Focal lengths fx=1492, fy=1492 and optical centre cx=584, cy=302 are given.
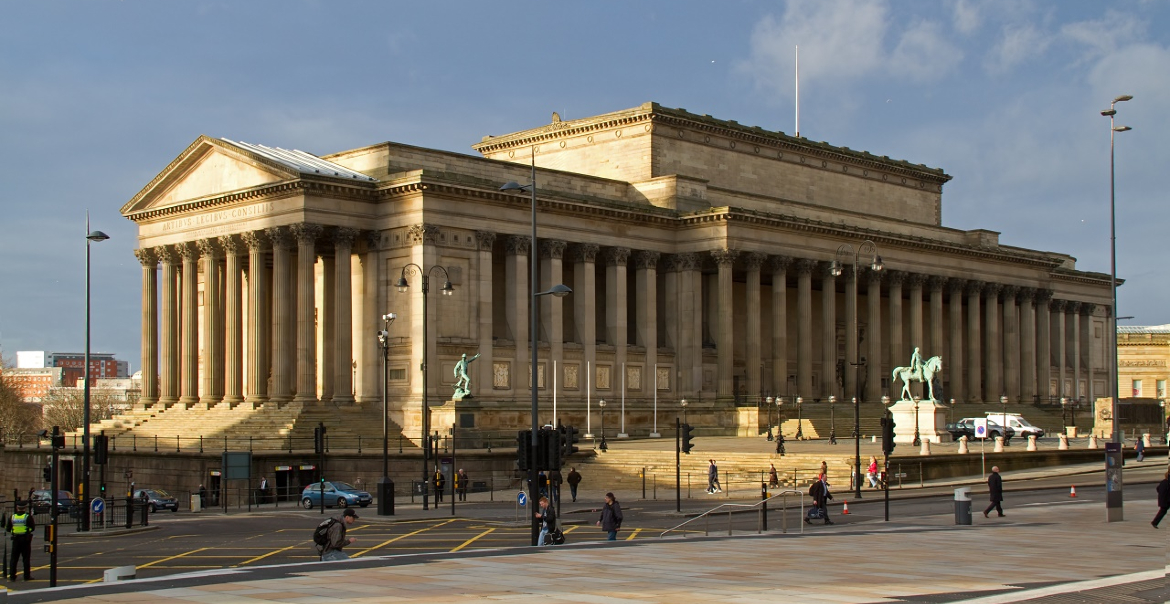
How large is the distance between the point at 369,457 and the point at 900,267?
44.4 meters

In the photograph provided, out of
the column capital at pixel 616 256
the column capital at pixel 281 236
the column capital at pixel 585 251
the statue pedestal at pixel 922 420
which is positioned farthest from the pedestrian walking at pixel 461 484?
the statue pedestal at pixel 922 420

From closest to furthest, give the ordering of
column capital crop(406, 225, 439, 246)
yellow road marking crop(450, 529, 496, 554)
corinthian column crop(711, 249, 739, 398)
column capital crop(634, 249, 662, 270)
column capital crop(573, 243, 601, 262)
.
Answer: yellow road marking crop(450, 529, 496, 554) < column capital crop(406, 225, 439, 246) < column capital crop(573, 243, 601, 262) < column capital crop(634, 249, 662, 270) < corinthian column crop(711, 249, 739, 398)

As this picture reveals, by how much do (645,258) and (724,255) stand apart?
4.56 metres

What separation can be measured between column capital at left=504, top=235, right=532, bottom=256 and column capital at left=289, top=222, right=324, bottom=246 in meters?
10.6

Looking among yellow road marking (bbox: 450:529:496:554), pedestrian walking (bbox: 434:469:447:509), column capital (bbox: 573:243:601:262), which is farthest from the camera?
column capital (bbox: 573:243:601:262)

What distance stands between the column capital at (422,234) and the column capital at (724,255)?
18.8 meters

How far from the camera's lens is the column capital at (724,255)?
85938 millimetres

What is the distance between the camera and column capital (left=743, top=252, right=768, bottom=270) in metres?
87.9

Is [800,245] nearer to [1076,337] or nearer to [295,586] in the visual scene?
[1076,337]

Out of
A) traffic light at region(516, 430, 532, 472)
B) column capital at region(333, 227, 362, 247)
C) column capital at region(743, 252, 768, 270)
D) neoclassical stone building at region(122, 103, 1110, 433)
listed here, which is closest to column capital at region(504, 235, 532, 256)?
neoclassical stone building at region(122, 103, 1110, 433)

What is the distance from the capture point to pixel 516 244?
3125 inches

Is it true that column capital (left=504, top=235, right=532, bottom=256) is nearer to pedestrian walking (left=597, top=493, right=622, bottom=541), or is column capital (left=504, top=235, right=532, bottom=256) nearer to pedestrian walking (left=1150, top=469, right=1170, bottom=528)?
pedestrian walking (left=597, top=493, right=622, bottom=541)

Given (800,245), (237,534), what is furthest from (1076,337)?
(237,534)

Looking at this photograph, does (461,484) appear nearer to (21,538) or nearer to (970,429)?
(21,538)
